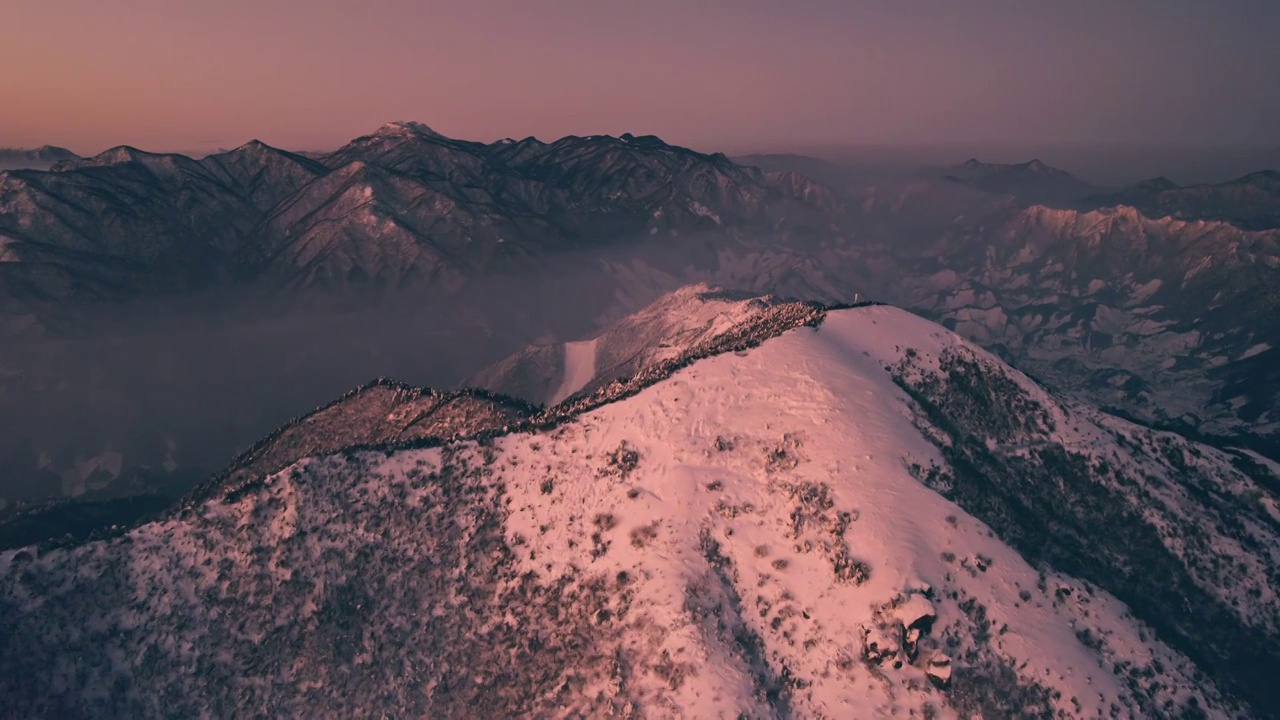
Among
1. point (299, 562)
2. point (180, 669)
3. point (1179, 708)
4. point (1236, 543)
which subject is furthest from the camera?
point (1236, 543)

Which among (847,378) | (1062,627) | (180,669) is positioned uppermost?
(847,378)

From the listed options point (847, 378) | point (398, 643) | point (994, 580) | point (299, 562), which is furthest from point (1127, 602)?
point (299, 562)

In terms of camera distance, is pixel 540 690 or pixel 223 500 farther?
pixel 223 500

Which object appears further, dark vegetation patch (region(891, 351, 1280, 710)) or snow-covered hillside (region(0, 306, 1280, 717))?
dark vegetation patch (region(891, 351, 1280, 710))

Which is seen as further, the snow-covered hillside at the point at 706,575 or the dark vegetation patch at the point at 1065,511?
the dark vegetation patch at the point at 1065,511

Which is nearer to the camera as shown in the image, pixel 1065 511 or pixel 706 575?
A: pixel 706 575

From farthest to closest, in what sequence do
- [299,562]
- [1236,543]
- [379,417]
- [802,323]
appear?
1. [379,417]
2. [802,323]
3. [1236,543]
4. [299,562]

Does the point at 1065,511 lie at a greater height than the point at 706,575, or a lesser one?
lesser

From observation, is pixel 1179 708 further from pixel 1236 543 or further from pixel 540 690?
pixel 540 690
